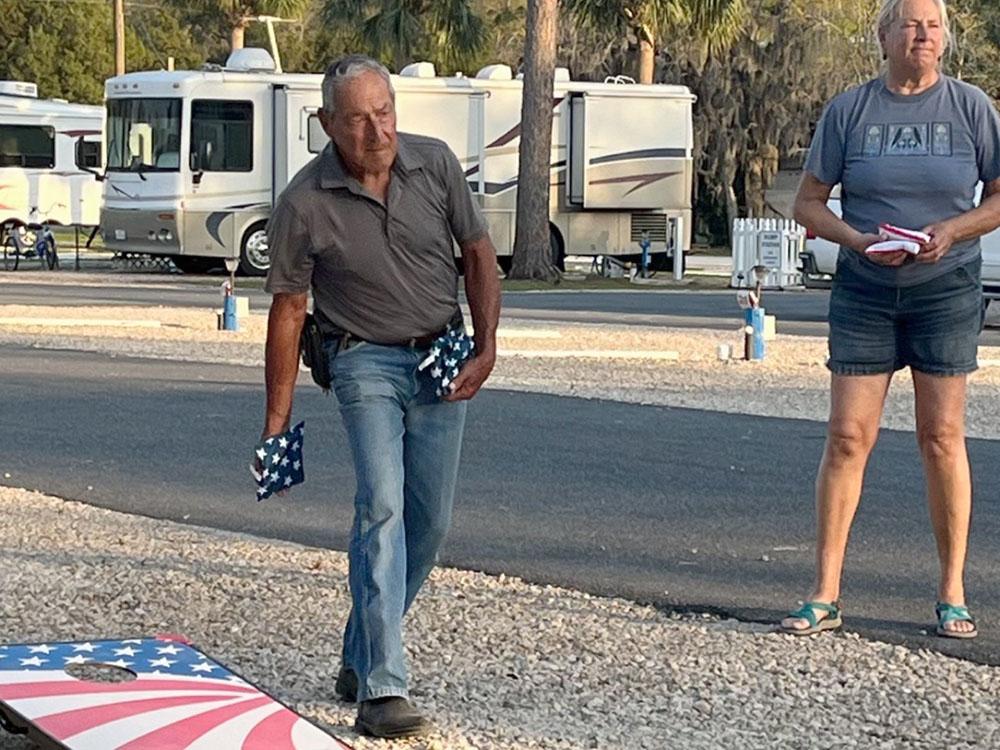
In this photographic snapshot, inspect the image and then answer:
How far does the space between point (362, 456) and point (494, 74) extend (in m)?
28.2

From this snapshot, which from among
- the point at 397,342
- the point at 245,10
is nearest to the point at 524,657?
the point at 397,342

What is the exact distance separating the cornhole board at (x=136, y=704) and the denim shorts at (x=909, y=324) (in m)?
2.35

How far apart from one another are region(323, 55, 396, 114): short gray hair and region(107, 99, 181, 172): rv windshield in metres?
26.4

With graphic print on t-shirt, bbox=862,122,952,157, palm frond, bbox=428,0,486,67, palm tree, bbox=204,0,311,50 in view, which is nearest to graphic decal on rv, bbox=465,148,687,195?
palm frond, bbox=428,0,486,67

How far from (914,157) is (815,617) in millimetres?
1503

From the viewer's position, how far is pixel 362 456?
5.30 meters

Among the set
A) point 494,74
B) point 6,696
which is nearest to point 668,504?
point 6,696

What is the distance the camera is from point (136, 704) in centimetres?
479

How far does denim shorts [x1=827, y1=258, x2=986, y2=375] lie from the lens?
6.34 meters

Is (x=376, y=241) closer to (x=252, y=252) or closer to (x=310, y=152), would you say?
(x=252, y=252)

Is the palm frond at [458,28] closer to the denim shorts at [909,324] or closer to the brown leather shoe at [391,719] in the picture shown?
the denim shorts at [909,324]

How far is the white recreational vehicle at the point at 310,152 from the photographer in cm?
3120

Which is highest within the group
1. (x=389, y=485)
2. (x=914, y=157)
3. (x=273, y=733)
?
(x=914, y=157)

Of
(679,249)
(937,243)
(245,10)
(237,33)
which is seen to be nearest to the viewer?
(937,243)
